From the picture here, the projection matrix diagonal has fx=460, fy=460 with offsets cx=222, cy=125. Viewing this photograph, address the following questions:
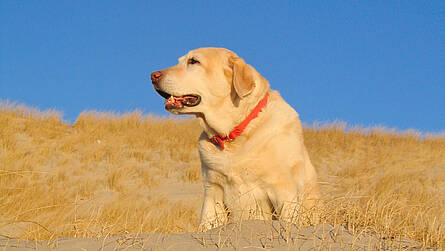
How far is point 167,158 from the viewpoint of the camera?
1089 cm

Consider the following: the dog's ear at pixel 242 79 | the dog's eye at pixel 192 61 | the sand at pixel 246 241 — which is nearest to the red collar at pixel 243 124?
the dog's ear at pixel 242 79

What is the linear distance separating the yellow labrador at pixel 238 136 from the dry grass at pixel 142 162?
2386 mm

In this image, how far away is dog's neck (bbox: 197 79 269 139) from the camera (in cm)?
381

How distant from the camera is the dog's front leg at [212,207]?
3775 mm

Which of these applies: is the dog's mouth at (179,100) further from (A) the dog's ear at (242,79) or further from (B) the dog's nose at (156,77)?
(A) the dog's ear at (242,79)

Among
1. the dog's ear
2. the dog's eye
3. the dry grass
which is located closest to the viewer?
the dog's ear

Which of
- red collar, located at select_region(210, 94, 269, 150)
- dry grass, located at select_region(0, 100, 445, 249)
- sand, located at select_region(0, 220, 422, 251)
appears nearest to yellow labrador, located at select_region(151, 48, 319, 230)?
red collar, located at select_region(210, 94, 269, 150)

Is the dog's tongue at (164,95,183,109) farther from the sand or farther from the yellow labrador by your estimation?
the sand

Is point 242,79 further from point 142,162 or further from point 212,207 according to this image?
point 142,162

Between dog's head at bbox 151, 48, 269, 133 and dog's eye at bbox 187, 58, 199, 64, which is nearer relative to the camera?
dog's head at bbox 151, 48, 269, 133

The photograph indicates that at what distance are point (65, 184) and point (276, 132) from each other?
6.26 m

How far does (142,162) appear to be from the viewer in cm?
1054

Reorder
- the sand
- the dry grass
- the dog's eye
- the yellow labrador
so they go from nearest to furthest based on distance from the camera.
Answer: the sand, the yellow labrador, the dog's eye, the dry grass

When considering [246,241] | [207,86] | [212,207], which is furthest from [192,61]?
[246,241]
